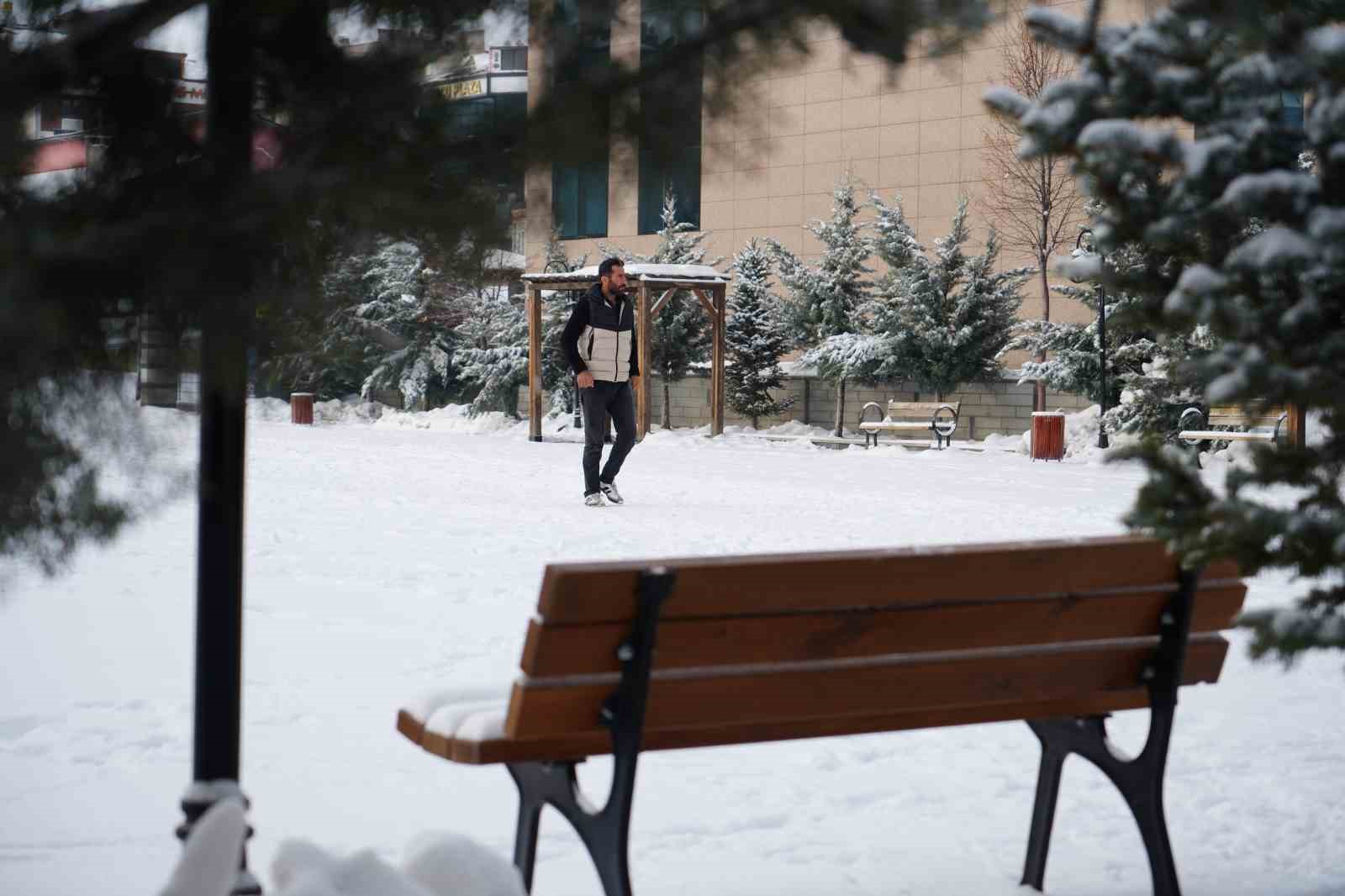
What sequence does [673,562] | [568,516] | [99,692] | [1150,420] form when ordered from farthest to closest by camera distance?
[1150,420], [568,516], [99,692], [673,562]

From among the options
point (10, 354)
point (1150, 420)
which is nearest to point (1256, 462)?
point (10, 354)

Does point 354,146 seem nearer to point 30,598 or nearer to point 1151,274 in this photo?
point 1151,274

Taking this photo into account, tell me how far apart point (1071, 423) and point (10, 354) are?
2714cm

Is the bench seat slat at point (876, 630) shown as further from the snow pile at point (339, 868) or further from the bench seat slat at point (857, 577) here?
the snow pile at point (339, 868)

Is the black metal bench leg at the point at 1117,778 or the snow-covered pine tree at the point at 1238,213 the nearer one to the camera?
the snow-covered pine tree at the point at 1238,213

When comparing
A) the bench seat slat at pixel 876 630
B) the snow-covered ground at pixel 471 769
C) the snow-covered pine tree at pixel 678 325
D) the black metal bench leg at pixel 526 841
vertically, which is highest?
the snow-covered pine tree at pixel 678 325

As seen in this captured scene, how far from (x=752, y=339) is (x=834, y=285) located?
2023 mm

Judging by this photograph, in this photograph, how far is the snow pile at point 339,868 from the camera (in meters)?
2.12

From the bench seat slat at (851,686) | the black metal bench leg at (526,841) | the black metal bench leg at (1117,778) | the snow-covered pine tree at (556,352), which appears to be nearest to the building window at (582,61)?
the bench seat slat at (851,686)

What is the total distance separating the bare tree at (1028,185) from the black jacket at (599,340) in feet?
57.7

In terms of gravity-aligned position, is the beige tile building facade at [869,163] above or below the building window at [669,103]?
above

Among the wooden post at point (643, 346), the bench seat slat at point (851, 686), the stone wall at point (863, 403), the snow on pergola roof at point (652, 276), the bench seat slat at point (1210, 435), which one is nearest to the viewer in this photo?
the bench seat slat at point (851, 686)

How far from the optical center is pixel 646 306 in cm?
2675

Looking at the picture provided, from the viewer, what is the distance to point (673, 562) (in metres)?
3.03
